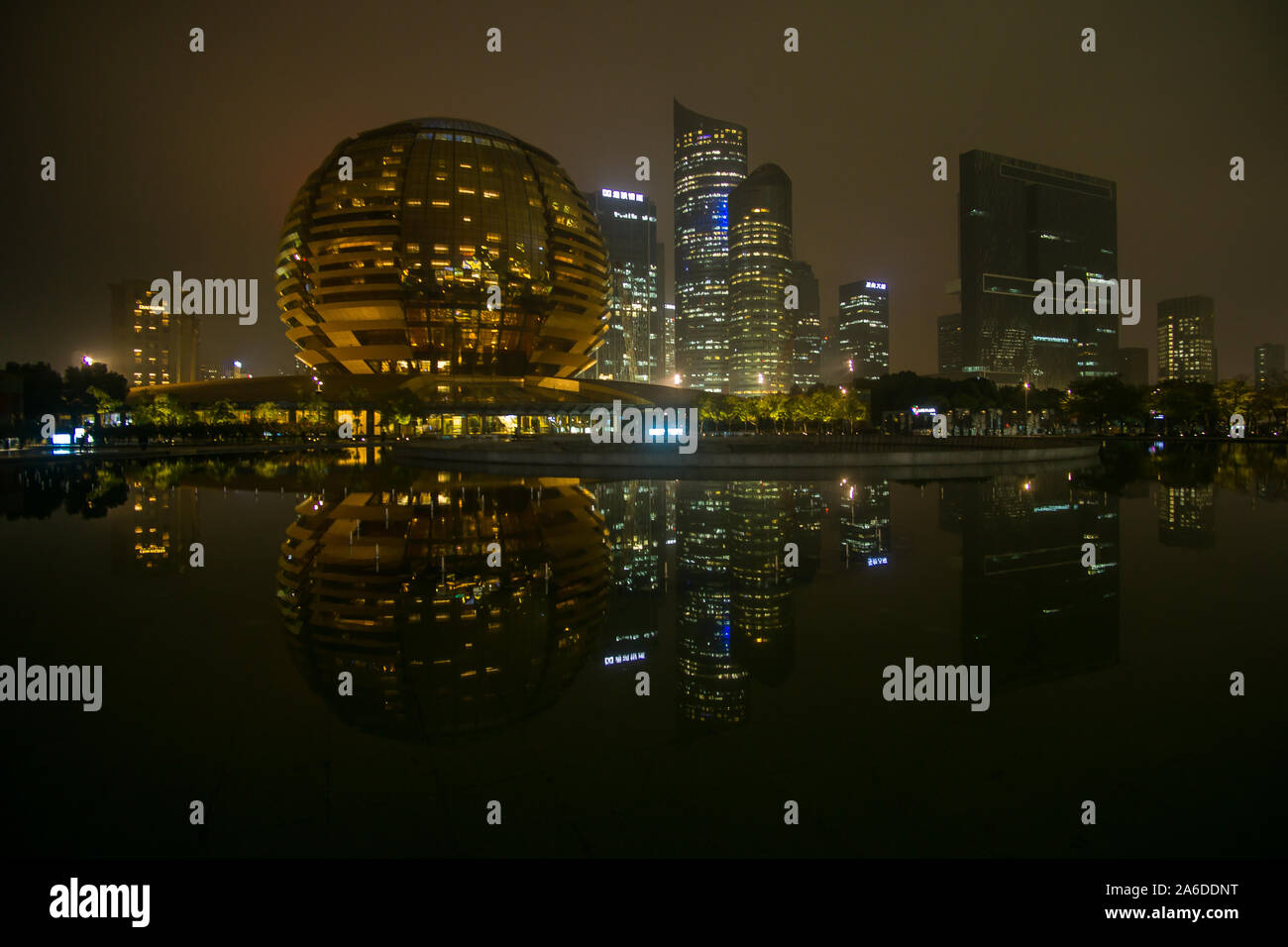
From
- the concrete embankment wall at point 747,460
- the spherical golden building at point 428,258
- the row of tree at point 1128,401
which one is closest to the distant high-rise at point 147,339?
the spherical golden building at point 428,258

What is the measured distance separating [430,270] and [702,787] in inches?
3986

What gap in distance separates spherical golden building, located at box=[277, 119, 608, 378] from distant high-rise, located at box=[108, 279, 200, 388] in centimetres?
10107

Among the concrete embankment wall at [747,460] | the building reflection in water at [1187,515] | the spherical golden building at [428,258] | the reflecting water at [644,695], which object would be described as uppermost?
the spherical golden building at [428,258]

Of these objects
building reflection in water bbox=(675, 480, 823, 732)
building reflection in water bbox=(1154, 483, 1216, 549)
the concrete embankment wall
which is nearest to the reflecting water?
building reflection in water bbox=(675, 480, 823, 732)

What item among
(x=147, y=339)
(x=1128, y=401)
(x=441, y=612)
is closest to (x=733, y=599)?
(x=441, y=612)

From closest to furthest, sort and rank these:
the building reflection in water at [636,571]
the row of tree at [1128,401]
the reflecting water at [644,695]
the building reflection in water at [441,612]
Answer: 1. the reflecting water at [644,695]
2. the building reflection in water at [441,612]
3. the building reflection in water at [636,571]
4. the row of tree at [1128,401]

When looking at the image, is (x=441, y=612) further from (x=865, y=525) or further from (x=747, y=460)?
(x=747, y=460)

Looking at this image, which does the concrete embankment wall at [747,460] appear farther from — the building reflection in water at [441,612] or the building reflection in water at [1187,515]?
the building reflection in water at [441,612]

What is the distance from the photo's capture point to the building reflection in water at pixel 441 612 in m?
5.95

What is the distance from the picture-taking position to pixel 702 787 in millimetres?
4535

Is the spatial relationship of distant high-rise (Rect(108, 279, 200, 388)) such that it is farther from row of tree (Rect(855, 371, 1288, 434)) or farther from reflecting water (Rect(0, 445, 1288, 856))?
reflecting water (Rect(0, 445, 1288, 856))

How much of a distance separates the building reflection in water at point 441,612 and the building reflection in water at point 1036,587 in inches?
167
